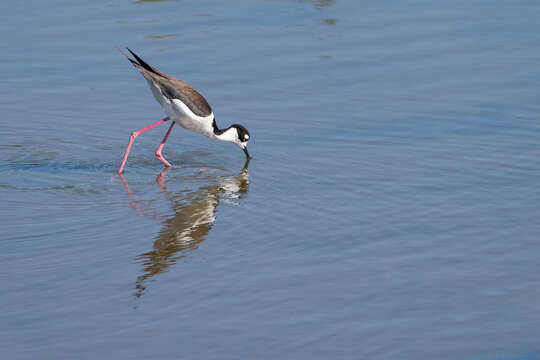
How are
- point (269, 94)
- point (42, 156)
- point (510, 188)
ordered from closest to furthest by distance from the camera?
1. point (510, 188)
2. point (42, 156)
3. point (269, 94)

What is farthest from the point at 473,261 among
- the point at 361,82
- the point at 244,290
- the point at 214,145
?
the point at 361,82

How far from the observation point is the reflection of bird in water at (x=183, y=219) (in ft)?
21.5

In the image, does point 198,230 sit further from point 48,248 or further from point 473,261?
point 473,261

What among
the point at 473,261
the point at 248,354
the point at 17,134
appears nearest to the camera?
the point at 248,354

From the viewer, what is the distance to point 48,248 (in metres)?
6.74

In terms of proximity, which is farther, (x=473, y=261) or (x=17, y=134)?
(x=17, y=134)

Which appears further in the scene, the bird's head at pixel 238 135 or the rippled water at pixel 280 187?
the bird's head at pixel 238 135

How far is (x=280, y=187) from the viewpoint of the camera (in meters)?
8.35

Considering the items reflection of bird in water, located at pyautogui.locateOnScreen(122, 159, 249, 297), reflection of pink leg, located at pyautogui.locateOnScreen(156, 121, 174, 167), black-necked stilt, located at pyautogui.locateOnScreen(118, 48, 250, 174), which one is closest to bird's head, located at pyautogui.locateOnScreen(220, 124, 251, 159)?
black-necked stilt, located at pyautogui.locateOnScreen(118, 48, 250, 174)

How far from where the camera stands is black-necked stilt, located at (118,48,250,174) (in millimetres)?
9375

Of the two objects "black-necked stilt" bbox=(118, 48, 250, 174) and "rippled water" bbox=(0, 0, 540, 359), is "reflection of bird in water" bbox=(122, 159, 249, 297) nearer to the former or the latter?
"rippled water" bbox=(0, 0, 540, 359)

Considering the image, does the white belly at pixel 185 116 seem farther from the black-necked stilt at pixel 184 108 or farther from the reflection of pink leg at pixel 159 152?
the reflection of pink leg at pixel 159 152

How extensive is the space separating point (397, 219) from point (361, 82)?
4.28m

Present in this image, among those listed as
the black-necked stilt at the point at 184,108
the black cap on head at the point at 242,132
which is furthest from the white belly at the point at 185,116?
the black cap on head at the point at 242,132
